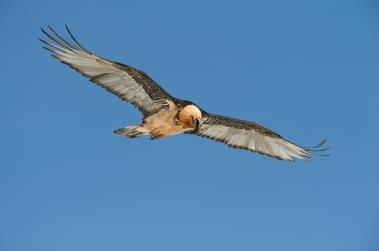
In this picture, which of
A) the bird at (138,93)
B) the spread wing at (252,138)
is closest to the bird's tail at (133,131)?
the bird at (138,93)

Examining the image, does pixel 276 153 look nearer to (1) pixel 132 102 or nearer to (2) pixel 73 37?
(1) pixel 132 102

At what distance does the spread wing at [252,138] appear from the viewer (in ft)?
65.1

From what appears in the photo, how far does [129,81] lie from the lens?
57.5ft

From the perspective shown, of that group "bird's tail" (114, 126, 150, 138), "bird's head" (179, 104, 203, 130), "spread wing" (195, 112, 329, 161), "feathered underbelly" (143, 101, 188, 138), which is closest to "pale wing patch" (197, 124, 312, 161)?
"spread wing" (195, 112, 329, 161)

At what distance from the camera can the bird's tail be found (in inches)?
664

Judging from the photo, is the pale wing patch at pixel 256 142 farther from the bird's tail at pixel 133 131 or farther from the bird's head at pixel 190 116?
the bird's tail at pixel 133 131

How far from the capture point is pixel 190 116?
17.5 meters

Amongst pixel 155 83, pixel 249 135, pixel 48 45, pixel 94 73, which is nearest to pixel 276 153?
pixel 249 135

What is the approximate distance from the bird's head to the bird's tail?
1.15 m

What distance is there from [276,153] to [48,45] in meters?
8.73

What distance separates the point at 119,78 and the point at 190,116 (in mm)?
2447

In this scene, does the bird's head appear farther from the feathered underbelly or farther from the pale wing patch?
the pale wing patch

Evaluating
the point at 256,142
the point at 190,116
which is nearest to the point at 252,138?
the point at 256,142

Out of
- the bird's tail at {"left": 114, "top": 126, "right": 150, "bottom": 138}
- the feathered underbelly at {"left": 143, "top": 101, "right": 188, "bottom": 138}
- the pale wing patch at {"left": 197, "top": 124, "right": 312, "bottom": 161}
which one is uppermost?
the pale wing patch at {"left": 197, "top": 124, "right": 312, "bottom": 161}
